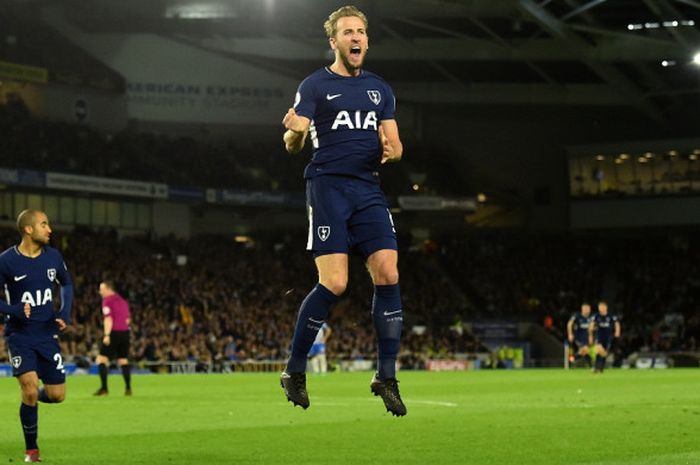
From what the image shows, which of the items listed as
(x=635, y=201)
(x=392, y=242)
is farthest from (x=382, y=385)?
(x=635, y=201)

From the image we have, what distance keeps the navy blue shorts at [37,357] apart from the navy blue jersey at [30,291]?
82 millimetres

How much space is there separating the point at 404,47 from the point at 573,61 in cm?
869

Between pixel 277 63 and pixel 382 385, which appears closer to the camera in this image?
pixel 382 385

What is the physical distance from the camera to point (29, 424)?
12578mm

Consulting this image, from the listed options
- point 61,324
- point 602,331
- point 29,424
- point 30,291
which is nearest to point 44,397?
point 61,324

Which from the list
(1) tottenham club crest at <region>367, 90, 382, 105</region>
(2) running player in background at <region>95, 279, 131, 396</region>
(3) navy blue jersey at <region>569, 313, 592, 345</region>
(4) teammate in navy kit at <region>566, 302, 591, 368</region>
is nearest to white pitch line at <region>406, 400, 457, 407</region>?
(2) running player in background at <region>95, 279, 131, 396</region>

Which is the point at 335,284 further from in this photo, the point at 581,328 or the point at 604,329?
the point at 581,328

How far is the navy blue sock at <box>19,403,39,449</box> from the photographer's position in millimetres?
12484

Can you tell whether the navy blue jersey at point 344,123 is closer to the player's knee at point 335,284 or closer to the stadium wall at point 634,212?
the player's knee at point 335,284

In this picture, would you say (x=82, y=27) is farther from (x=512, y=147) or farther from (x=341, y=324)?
(x=512, y=147)

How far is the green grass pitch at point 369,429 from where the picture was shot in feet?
41.3

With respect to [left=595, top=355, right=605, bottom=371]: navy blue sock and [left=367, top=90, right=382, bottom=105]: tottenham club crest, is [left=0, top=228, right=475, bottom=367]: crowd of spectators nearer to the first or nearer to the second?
[left=595, top=355, right=605, bottom=371]: navy blue sock

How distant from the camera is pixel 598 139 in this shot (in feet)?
244

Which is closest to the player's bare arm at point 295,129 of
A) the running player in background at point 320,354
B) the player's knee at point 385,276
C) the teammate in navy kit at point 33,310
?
the player's knee at point 385,276
